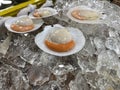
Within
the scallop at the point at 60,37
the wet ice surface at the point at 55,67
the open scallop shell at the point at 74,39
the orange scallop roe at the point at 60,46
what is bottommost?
the wet ice surface at the point at 55,67

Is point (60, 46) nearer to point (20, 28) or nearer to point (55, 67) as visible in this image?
point (55, 67)

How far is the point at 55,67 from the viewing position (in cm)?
80

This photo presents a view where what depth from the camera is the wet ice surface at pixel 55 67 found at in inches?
30.4

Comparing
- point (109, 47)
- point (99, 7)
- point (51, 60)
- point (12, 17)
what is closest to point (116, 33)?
point (109, 47)

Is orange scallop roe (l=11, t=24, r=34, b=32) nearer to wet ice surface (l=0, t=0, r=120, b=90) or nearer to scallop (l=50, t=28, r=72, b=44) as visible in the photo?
wet ice surface (l=0, t=0, r=120, b=90)

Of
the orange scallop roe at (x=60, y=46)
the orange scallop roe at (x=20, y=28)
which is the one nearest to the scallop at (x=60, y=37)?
the orange scallop roe at (x=60, y=46)

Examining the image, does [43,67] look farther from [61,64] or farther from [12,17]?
[12,17]

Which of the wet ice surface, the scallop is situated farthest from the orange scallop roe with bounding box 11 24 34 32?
the scallop

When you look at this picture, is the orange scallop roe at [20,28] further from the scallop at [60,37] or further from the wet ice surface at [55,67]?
the scallop at [60,37]

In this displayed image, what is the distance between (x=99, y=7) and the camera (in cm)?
117

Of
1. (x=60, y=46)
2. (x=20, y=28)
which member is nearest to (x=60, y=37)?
(x=60, y=46)

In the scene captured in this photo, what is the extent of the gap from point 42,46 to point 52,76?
0.42 feet

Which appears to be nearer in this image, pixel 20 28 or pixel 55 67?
pixel 55 67

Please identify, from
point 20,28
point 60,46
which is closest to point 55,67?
point 60,46
